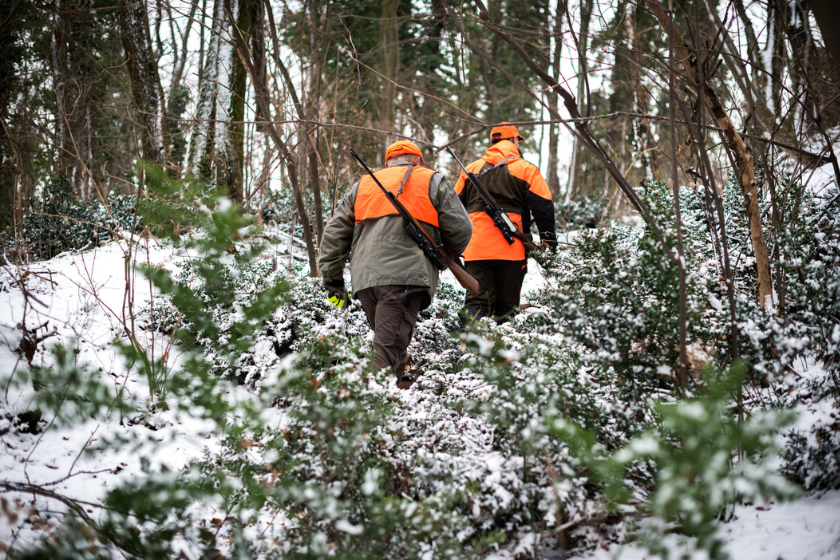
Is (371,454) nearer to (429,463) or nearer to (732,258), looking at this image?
(429,463)

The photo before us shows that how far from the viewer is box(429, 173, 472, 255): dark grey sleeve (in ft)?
12.6

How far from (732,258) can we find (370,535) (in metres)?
3.80

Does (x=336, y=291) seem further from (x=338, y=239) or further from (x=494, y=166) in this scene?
(x=494, y=166)

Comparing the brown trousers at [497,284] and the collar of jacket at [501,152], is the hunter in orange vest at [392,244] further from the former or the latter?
the collar of jacket at [501,152]

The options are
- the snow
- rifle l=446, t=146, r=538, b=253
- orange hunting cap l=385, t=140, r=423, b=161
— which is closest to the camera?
the snow

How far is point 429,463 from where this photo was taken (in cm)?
225

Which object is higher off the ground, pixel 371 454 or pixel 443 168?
pixel 443 168

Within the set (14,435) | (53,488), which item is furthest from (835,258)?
(14,435)

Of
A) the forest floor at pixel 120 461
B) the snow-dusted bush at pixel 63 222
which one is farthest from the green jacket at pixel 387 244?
the snow-dusted bush at pixel 63 222

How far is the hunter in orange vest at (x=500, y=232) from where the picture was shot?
4.71 m

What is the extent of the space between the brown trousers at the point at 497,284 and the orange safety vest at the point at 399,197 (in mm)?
1062

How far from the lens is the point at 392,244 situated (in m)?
3.71

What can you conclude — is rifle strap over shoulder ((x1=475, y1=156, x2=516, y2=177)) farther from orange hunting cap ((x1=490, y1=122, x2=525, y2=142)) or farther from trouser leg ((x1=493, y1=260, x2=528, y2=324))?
trouser leg ((x1=493, y1=260, x2=528, y2=324))

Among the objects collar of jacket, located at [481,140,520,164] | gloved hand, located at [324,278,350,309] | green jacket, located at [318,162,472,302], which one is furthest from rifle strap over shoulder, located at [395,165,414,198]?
collar of jacket, located at [481,140,520,164]
